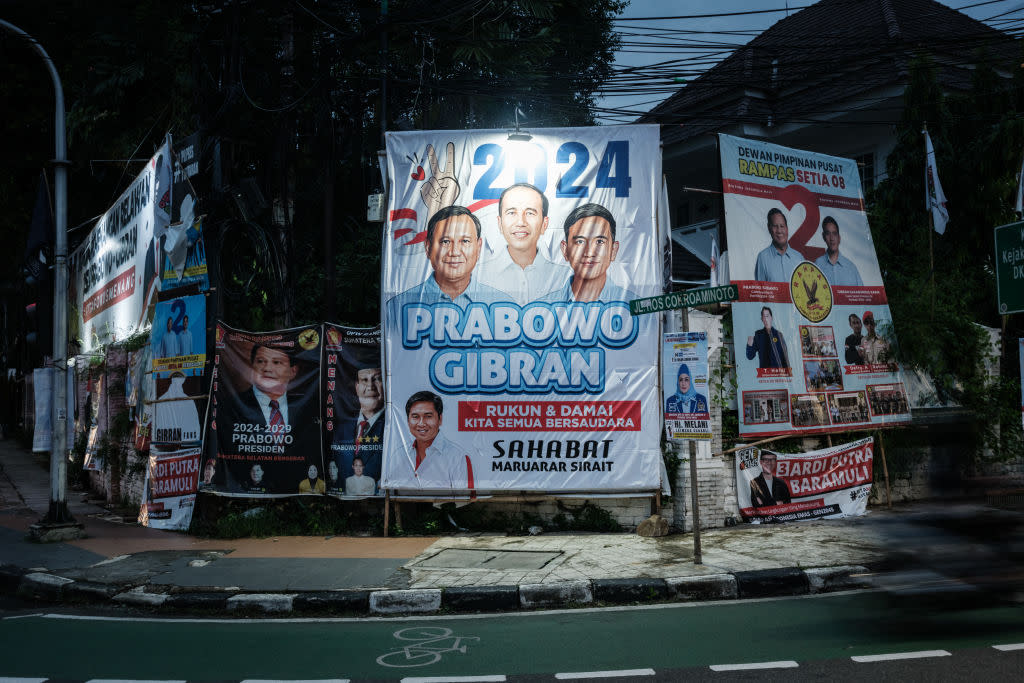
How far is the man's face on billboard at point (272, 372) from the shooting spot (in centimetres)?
1038

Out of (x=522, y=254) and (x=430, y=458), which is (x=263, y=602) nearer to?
(x=430, y=458)

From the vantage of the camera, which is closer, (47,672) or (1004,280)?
(47,672)

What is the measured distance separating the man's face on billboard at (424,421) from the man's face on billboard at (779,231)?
5.45m

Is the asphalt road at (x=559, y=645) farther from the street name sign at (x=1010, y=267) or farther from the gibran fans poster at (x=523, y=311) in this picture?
the street name sign at (x=1010, y=267)

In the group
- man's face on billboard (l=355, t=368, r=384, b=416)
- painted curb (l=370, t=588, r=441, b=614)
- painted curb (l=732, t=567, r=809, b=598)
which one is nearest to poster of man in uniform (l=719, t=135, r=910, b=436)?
painted curb (l=732, t=567, r=809, b=598)

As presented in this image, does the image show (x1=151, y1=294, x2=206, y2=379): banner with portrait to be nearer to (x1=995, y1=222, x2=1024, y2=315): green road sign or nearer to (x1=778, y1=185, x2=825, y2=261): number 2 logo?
(x1=778, y1=185, x2=825, y2=261): number 2 logo

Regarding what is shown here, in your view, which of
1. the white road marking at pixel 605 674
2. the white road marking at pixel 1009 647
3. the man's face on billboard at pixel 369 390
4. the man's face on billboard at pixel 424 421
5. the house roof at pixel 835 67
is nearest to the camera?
the white road marking at pixel 605 674

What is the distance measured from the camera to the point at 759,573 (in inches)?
290

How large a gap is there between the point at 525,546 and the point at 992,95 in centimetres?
1270

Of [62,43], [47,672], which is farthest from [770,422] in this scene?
[62,43]

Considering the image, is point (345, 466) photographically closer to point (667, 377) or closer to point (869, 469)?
point (667, 377)

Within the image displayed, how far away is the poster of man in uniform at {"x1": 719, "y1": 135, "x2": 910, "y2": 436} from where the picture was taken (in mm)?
10414

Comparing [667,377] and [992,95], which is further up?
[992,95]

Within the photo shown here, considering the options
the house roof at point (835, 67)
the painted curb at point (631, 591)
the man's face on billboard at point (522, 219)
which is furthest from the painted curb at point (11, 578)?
the house roof at point (835, 67)
